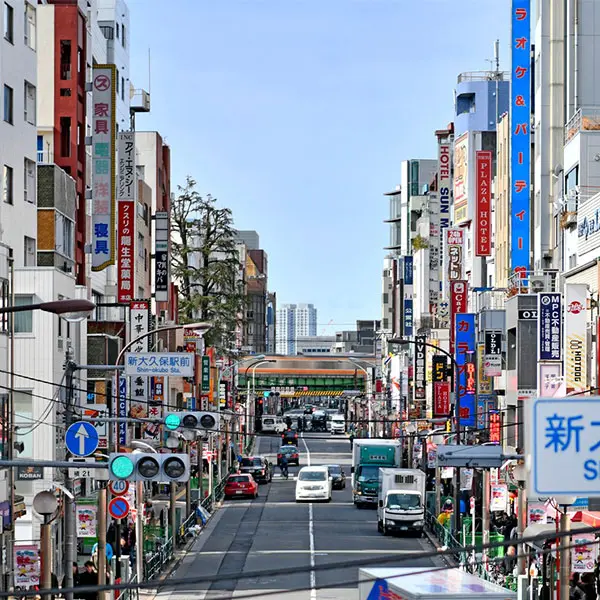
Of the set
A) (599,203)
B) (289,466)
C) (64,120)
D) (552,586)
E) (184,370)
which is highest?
(64,120)

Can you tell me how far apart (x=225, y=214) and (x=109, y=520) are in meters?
45.2

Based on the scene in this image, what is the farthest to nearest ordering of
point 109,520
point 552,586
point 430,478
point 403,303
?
point 403,303
point 430,478
point 109,520
point 552,586

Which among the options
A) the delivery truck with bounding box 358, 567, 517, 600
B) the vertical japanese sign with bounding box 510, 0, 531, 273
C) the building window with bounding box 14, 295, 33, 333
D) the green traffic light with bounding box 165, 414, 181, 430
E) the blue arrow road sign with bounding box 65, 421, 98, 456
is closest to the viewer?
the delivery truck with bounding box 358, 567, 517, 600

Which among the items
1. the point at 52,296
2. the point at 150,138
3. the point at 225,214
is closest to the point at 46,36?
the point at 52,296

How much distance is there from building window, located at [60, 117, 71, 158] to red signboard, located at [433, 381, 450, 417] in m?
24.7

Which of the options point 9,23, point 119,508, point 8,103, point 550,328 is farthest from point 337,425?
point 119,508

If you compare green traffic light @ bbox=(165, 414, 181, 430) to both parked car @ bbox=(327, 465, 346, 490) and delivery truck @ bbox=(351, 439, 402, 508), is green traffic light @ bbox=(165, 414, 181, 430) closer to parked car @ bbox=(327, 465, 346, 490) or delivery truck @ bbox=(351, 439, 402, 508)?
delivery truck @ bbox=(351, 439, 402, 508)

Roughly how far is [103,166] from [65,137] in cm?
451

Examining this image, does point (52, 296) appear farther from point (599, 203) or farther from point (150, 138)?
point (150, 138)

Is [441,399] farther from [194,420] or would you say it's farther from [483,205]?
[194,420]

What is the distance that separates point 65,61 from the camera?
6156cm

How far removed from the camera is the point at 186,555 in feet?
172

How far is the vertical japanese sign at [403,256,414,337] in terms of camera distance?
462 feet

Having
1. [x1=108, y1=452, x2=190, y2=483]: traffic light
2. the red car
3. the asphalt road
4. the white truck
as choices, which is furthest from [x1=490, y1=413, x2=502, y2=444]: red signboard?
[x1=108, y1=452, x2=190, y2=483]: traffic light
